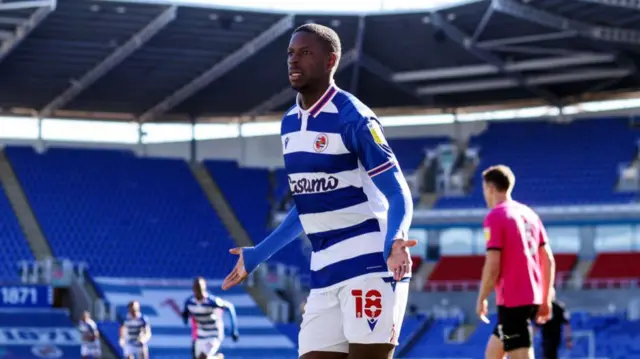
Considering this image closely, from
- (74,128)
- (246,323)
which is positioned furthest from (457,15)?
(74,128)

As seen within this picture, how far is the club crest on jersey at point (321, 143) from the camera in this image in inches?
223

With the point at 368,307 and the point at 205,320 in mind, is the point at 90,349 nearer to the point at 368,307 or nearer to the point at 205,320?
the point at 205,320

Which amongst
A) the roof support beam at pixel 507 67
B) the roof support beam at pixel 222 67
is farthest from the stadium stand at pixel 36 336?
the roof support beam at pixel 507 67

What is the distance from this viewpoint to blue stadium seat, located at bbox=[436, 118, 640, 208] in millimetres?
37250

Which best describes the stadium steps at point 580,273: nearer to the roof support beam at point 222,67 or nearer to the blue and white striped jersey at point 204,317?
the roof support beam at point 222,67

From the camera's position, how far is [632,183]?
121 ft

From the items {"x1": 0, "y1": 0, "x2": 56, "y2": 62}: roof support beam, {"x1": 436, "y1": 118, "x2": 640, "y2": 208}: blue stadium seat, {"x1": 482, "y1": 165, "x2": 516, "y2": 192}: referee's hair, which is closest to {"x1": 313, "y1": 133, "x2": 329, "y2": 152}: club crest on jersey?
{"x1": 482, "y1": 165, "x2": 516, "y2": 192}: referee's hair

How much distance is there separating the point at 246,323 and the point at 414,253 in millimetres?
7110

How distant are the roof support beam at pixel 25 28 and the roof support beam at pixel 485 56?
10.3 m

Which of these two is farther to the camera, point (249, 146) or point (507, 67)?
point (249, 146)

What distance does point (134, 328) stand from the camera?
23.9 m

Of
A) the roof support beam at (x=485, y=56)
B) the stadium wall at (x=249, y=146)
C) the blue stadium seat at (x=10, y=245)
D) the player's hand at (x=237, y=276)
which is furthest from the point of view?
the stadium wall at (x=249, y=146)

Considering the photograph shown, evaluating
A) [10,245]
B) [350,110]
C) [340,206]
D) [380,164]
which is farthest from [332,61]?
[10,245]

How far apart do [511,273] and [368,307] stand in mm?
4356
